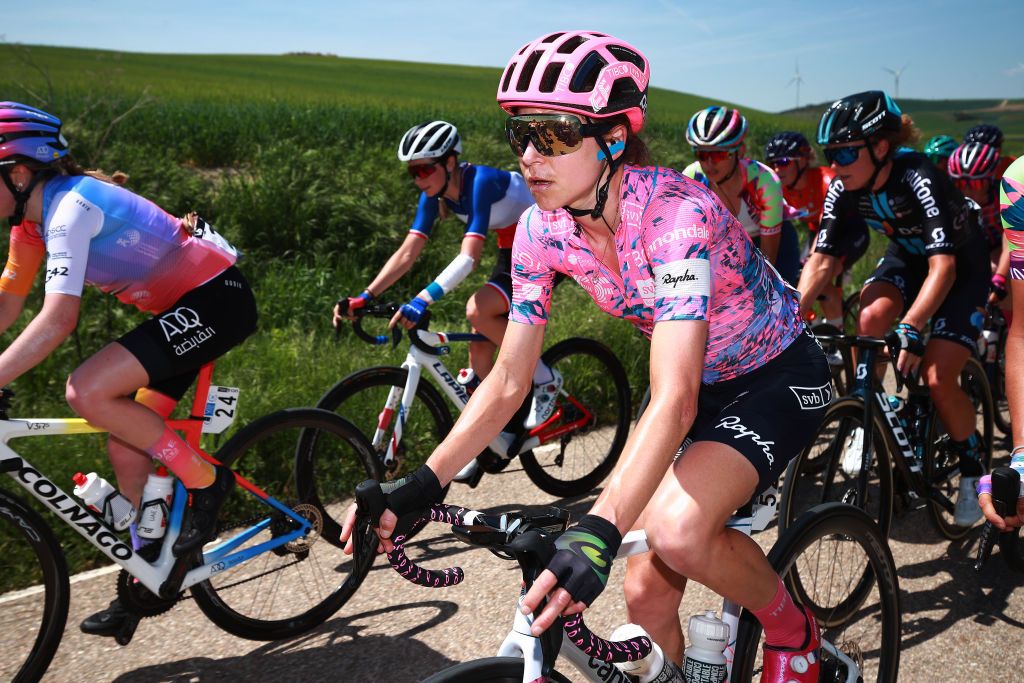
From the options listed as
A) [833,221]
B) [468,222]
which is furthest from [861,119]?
[468,222]

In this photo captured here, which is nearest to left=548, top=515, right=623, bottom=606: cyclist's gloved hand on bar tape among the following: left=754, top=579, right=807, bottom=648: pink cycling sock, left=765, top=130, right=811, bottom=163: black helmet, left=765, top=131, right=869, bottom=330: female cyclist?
left=754, top=579, right=807, bottom=648: pink cycling sock

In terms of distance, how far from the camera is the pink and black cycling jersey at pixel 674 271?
224 centimetres

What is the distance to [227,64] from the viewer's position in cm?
5856

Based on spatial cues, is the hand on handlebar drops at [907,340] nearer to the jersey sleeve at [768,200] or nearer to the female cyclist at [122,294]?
the jersey sleeve at [768,200]

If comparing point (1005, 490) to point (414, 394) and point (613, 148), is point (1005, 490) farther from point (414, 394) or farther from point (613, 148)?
point (414, 394)

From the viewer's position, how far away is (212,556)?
12.8ft

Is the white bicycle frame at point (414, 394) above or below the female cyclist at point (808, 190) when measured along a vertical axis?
below

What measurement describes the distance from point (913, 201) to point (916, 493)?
1.64 metres

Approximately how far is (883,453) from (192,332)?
343 centimetres

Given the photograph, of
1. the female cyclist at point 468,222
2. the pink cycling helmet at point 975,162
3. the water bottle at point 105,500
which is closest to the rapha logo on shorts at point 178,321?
the water bottle at point 105,500

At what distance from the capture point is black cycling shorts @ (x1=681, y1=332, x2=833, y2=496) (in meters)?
2.45

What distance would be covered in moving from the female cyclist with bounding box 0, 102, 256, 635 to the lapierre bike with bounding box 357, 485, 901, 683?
1.95m

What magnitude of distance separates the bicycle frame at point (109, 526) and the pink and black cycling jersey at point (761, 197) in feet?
13.1

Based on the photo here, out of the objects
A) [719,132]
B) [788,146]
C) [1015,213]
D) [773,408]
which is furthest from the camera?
[788,146]
